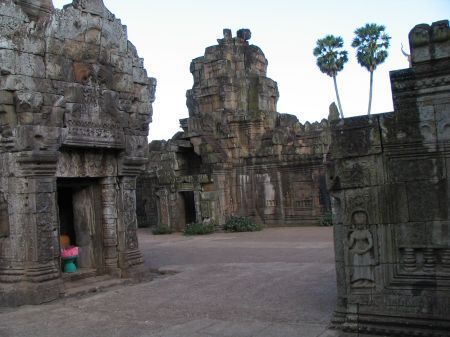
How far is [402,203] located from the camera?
5.34 m

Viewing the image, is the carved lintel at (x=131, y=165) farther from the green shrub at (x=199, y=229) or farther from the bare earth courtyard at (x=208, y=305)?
the green shrub at (x=199, y=229)

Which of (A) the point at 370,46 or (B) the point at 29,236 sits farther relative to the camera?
(A) the point at 370,46

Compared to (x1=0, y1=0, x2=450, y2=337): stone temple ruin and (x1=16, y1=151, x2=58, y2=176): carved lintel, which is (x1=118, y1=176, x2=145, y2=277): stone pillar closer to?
(x1=0, y1=0, x2=450, y2=337): stone temple ruin

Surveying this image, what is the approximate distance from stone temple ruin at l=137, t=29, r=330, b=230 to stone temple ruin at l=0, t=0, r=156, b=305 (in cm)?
1091

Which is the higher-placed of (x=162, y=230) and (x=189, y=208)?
(x=189, y=208)

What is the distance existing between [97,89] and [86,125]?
2.59 ft

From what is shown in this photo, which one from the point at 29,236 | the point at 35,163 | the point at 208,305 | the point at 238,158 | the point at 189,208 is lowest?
the point at 208,305

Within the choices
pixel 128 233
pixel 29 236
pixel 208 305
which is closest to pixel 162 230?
pixel 128 233

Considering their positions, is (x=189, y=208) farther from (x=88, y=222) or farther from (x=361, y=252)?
(x=361, y=252)

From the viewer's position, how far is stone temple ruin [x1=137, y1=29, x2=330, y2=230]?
21172 mm

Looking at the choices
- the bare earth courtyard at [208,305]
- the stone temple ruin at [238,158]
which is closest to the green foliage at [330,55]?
the stone temple ruin at [238,158]

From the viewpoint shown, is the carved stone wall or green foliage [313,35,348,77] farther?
green foliage [313,35,348,77]

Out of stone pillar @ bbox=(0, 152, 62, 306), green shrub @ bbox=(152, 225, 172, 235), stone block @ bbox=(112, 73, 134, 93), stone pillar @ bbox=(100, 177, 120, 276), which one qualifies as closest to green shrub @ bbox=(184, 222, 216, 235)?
green shrub @ bbox=(152, 225, 172, 235)

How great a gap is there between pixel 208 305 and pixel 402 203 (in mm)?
3244
